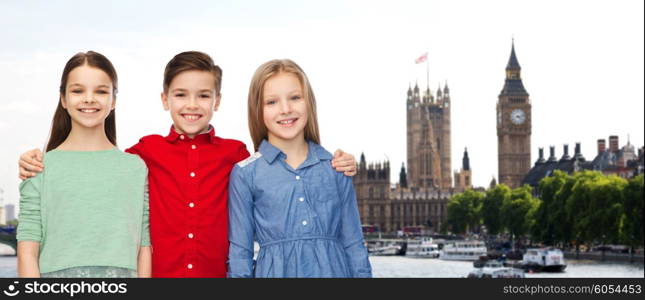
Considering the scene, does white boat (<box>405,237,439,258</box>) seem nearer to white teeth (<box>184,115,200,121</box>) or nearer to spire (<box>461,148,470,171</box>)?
spire (<box>461,148,470,171</box>)

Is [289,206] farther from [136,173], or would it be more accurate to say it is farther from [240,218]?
[136,173]

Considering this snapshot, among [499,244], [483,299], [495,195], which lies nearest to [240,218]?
[483,299]

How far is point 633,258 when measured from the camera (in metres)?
52.3

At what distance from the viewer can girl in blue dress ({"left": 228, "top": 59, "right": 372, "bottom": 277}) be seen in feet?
17.7

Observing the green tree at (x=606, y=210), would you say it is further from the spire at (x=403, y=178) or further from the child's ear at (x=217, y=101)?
the spire at (x=403, y=178)

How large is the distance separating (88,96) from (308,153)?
1135mm

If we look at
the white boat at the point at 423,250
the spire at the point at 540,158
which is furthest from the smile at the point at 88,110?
the spire at the point at 540,158

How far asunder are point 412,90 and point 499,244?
65.1m

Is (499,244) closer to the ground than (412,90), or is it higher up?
closer to the ground

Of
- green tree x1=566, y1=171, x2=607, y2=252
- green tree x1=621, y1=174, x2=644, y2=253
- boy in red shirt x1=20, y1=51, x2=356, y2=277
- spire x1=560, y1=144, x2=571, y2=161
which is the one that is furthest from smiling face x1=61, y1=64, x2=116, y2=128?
spire x1=560, y1=144, x2=571, y2=161

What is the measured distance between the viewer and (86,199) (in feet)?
17.2

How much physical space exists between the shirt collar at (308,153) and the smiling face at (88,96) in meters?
0.79

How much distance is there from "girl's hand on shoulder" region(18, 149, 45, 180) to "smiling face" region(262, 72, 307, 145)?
44.2 inches

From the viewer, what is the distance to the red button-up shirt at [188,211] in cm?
551
